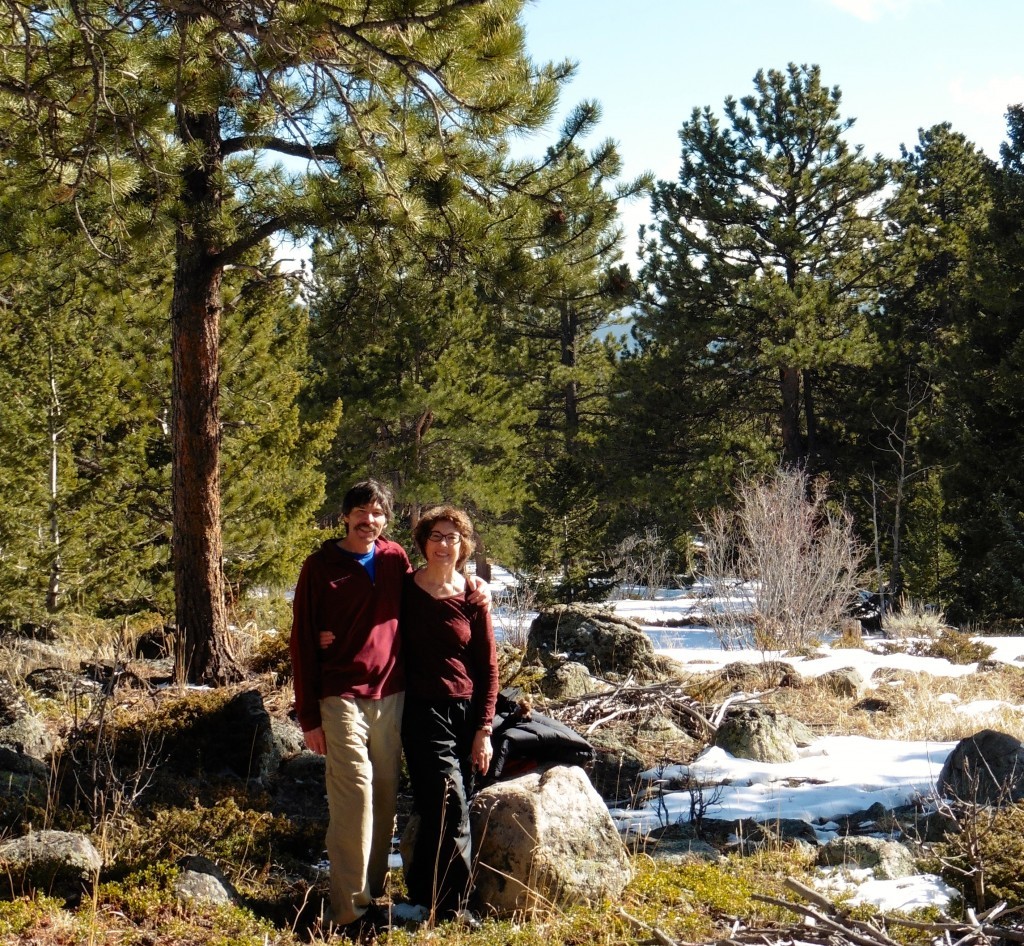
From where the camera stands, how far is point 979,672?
10.8m

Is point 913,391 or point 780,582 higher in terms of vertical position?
point 913,391

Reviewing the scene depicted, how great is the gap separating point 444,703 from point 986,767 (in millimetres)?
3211

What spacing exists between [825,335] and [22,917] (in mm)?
19623

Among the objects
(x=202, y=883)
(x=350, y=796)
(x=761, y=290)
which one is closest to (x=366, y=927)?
(x=350, y=796)

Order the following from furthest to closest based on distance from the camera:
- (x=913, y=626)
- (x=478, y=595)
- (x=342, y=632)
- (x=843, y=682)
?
1. (x=913, y=626)
2. (x=843, y=682)
3. (x=478, y=595)
4. (x=342, y=632)

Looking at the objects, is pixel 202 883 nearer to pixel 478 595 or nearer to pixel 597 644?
pixel 478 595

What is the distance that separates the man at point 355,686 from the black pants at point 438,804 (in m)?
0.11

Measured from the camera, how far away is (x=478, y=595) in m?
4.35

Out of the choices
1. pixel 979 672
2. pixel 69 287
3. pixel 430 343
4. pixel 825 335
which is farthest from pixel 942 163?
pixel 69 287

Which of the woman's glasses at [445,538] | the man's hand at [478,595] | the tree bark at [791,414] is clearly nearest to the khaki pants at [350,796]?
the man's hand at [478,595]

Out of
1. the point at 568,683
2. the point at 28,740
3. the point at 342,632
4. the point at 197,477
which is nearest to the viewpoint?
the point at 342,632

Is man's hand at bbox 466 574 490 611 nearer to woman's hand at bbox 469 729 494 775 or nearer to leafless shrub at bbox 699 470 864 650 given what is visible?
woman's hand at bbox 469 729 494 775

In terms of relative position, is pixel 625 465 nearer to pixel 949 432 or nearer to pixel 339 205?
pixel 949 432

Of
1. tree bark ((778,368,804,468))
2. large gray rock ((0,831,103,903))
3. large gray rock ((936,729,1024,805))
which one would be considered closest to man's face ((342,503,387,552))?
large gray rock ((0,831,103,903))
